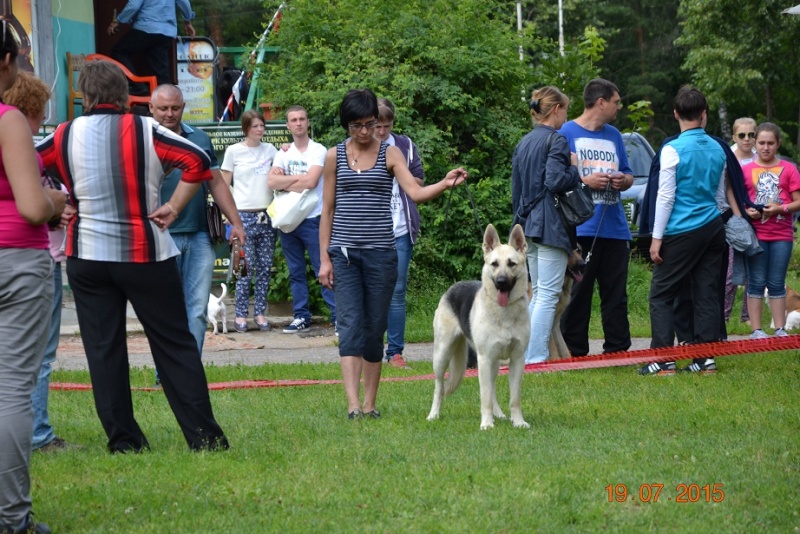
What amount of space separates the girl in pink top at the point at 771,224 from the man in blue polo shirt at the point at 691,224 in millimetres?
1792

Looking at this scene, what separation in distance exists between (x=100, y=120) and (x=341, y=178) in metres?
1.79

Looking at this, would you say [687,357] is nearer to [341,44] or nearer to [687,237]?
[687,237]

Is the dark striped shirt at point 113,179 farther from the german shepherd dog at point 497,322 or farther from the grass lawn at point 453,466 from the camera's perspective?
the german shepherd dog at point 497,322

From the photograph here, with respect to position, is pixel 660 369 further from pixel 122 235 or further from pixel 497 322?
pixel 122 235

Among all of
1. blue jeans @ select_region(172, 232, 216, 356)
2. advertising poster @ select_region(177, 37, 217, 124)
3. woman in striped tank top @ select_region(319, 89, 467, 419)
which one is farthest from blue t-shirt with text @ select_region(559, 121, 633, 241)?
advertising poster @ select_region(177, 37, 217, 124)

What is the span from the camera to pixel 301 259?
1208 centimetres

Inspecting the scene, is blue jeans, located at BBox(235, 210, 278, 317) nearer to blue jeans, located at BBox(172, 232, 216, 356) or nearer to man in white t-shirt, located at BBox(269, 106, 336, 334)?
man in white t-shirt, located at BBox(269, 106, 336, 334)

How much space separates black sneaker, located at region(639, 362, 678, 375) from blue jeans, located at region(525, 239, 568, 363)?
0.83 metres

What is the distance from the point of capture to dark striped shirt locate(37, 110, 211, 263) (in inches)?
232

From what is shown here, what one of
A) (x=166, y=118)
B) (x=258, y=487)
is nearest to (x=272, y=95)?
(x=166, y=118)

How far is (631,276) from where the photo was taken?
14.7 metres

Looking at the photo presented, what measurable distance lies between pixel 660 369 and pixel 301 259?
443 centimetres
